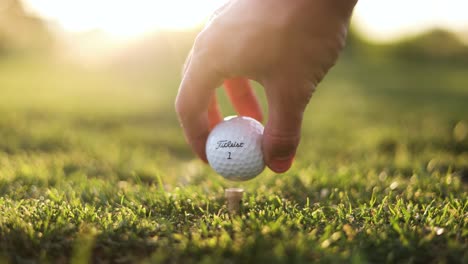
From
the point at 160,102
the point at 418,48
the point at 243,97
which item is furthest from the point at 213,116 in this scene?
the point at 418,48

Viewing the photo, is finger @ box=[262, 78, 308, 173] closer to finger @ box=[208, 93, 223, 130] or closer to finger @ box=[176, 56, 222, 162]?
finger @ box=[176, 56, 222, 162]

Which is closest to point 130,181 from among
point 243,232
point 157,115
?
point 243,232

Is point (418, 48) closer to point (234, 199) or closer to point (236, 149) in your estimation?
point (236, 149)

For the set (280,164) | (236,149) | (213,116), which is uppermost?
(213,116)

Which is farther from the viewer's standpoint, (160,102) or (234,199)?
(160,102)

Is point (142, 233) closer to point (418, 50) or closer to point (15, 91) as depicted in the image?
point (15, 91)

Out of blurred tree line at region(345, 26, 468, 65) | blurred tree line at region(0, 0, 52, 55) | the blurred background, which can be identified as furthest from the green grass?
blurred tree line at region(0, 0, 52, 55)
